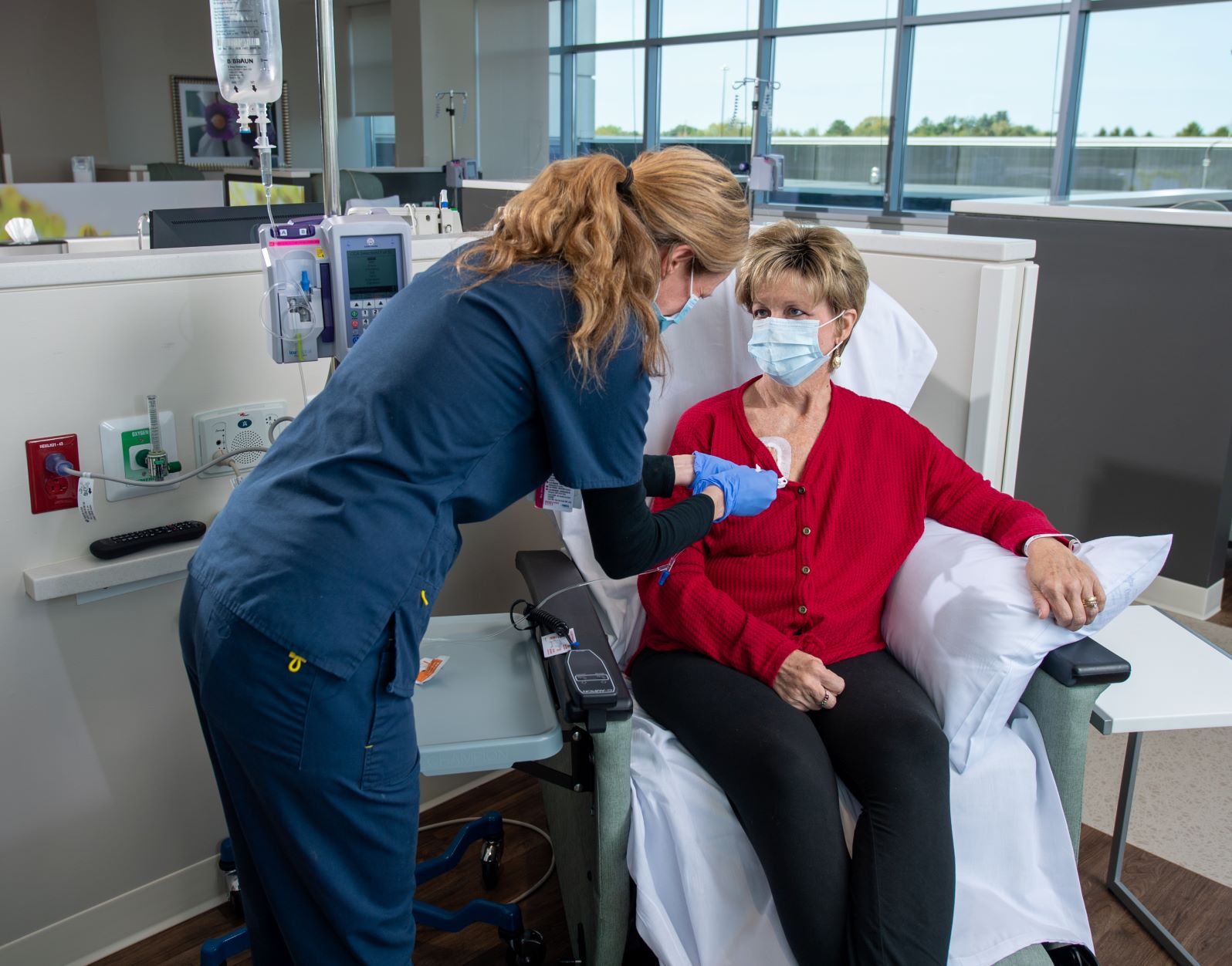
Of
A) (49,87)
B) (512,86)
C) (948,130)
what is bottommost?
(948,130)

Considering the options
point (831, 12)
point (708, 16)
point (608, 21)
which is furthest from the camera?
point (608, 21)

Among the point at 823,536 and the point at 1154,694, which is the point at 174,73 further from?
the point at 1154,694

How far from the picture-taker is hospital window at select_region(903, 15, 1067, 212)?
5.74m

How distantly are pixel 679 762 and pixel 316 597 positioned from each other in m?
0.63

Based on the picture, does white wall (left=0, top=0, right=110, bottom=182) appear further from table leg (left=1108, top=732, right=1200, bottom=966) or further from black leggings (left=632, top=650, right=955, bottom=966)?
table leg (left=1108, top=732, right=1200, bottom=966)

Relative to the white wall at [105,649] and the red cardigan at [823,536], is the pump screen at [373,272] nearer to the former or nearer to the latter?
the white wall at [105,649]

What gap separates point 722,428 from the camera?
1744 millimetres

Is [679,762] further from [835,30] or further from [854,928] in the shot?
[835,30]

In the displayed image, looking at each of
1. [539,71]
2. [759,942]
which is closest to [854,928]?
[759,942]

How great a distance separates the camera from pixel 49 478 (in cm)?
155

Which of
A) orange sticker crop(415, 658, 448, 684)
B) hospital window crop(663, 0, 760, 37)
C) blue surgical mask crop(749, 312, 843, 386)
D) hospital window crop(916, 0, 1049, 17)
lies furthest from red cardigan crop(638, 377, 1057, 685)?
hospital window crop(663, 0, 760, 37)

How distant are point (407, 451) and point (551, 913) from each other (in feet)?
3.70

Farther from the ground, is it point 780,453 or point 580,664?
point 780,453

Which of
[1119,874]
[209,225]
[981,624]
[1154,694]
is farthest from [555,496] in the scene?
[209,225]
